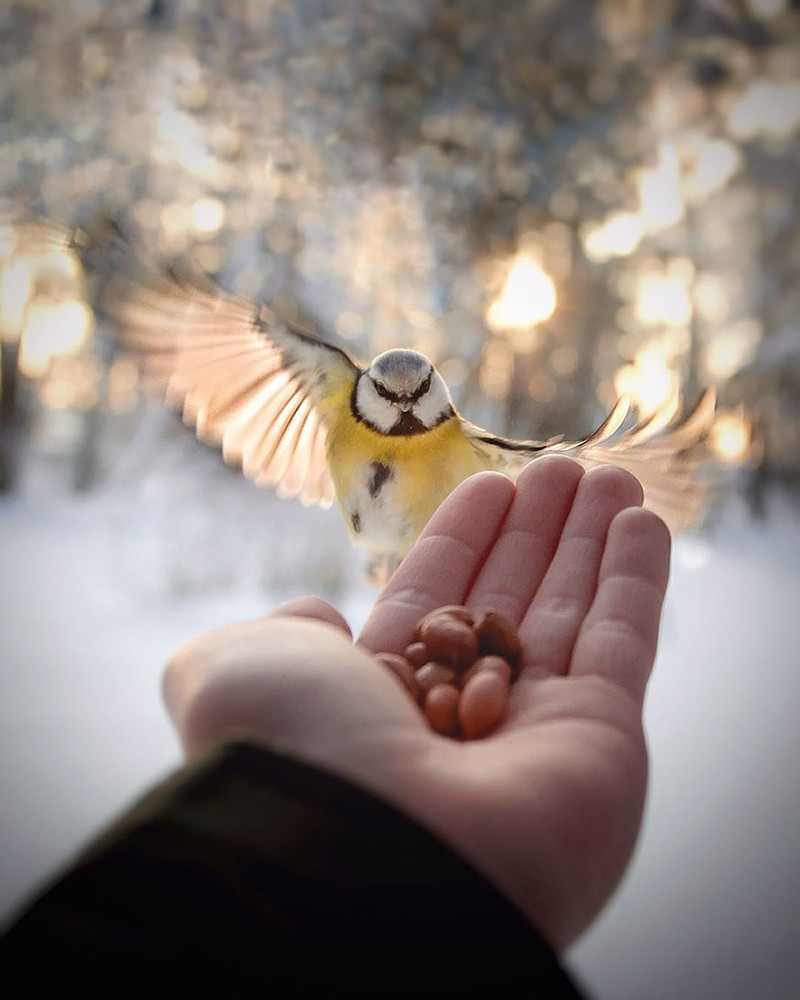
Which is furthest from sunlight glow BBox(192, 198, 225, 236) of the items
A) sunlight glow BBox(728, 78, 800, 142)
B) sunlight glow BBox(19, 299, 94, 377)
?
sunlight glow BBox(728, 78, 800, 142)

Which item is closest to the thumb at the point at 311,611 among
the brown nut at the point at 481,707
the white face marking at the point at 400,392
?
the brown nut at the point at 481,707

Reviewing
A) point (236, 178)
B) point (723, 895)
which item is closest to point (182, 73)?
point (236, 178)

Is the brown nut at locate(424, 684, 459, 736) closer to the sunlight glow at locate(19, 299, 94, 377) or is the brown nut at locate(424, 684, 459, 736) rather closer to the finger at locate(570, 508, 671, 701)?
the finger at locate(570, 508, 671, 701)

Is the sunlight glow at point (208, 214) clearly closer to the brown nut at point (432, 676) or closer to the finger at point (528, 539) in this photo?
the finger at point (528, 539)

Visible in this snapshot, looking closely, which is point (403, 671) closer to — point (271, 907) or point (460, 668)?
point (460, 668)

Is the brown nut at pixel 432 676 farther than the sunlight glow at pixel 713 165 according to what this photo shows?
No
